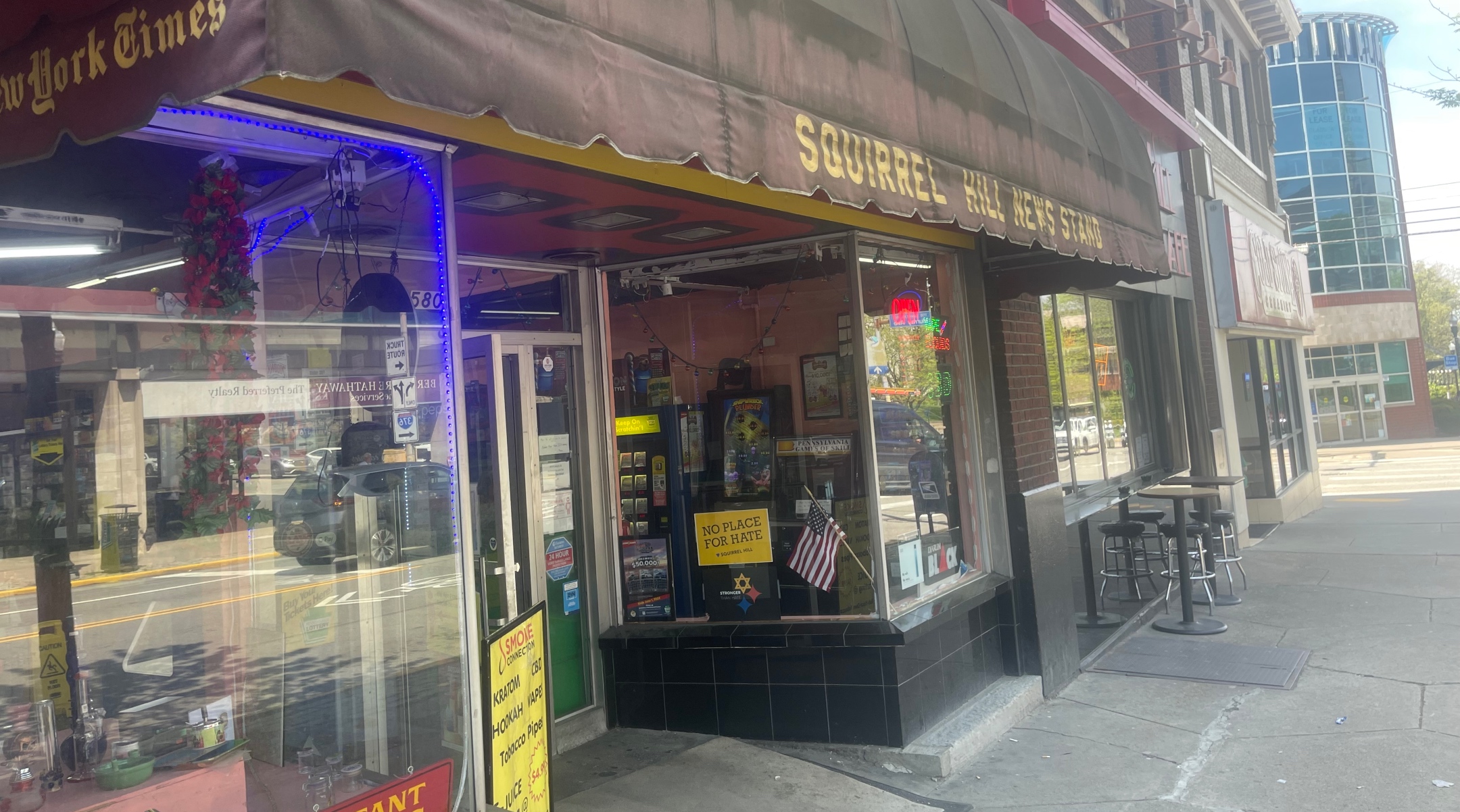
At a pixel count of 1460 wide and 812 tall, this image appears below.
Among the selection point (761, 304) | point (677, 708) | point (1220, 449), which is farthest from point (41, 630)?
point (1220, 449)

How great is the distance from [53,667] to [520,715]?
1.64 meters

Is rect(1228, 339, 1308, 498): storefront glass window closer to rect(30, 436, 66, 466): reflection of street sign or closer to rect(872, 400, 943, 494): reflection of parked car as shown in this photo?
rect(872, 400, 943, 494): reflection of parked car

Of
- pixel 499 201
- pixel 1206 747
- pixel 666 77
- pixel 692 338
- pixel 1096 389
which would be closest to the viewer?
pixel 666 77

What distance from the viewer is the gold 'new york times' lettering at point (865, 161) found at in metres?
3.47

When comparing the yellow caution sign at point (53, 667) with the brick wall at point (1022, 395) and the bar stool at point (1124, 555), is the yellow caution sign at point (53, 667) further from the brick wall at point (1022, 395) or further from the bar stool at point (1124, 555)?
the bar stool at point (1124, 555)

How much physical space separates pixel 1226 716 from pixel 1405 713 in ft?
3.32

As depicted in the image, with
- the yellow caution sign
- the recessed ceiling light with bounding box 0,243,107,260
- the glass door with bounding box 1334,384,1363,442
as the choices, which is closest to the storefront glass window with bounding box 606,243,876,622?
the recessed ceiling light with bounding box 0,243,107,260

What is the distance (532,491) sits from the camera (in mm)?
5500

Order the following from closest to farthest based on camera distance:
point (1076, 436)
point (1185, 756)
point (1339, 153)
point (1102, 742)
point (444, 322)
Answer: point (444, 322) → point (1185, 756) → point (1102, 742) → point (1076, 436) → point (1339, 153)

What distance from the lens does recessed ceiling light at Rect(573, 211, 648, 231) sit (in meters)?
4.62

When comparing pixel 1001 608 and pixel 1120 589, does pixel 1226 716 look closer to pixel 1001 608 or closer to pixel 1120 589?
pixel 1001 608

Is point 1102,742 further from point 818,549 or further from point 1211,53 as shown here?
point 1211,53

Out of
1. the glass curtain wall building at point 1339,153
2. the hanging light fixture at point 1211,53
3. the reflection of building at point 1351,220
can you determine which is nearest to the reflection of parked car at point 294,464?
the hanging light fixture at point 1211,53

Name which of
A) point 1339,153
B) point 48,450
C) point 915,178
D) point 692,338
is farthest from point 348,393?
point 1339,153
